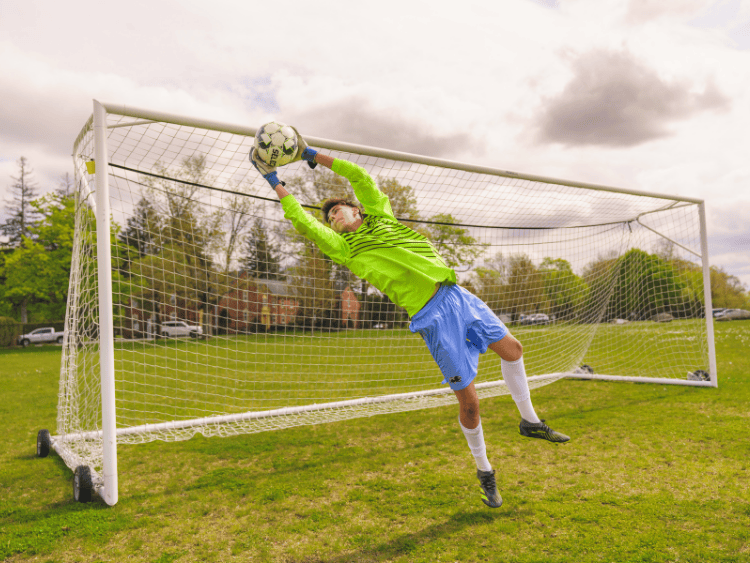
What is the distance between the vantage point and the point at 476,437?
321 cm

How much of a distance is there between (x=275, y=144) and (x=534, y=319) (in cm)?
607

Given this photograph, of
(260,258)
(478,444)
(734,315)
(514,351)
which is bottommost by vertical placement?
(734,315)

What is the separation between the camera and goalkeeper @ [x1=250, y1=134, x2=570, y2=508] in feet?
10.2

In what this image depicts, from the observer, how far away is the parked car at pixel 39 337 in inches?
1024

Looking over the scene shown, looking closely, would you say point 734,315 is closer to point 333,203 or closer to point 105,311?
point 333,203

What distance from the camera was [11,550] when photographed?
9.54ft

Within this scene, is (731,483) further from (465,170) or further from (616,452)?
(465,170)

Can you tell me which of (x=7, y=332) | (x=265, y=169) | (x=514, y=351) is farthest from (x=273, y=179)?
(x=7, y=332)

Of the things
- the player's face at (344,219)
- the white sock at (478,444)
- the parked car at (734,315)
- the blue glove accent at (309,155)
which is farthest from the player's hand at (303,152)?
the parked car at (734,315)

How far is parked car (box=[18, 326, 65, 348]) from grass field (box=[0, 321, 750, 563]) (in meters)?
25.2

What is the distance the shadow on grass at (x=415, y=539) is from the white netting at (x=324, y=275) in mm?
1872

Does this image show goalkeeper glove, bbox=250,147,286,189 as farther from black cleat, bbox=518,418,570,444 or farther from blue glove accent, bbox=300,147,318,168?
black cleat, bbox=518,418,570,444

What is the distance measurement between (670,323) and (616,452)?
9541mm

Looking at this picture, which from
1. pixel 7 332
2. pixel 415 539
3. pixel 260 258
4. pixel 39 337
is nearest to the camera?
pixel 415 539
